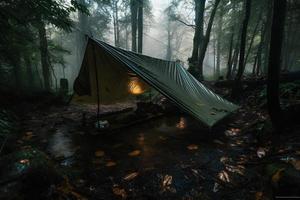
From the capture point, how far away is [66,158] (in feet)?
11.2

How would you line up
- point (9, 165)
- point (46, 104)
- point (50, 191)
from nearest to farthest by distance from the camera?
point (50, 191), point (9, 165), point (46, 104)

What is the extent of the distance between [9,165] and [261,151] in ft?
12.1

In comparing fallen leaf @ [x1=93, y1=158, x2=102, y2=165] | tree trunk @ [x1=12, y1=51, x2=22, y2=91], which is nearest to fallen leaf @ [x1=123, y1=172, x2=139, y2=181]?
fallen leaf @ [x1=93, y1=158, x2=102, y2=165]

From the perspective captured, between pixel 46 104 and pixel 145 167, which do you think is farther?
pixel 46 104

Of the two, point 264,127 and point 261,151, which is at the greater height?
point 264,127

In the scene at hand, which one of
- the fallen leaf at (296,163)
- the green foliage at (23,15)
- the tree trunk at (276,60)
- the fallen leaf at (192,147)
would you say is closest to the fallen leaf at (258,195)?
the fallen leaf at (296,163)

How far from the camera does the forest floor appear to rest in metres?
2.26

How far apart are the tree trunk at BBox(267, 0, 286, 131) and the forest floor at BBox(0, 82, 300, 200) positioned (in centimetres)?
24

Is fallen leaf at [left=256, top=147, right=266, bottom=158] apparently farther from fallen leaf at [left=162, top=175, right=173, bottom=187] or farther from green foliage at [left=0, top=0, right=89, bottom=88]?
green foliage at [left=0, top=0, right=89, bottom=88]

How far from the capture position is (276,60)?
3.88m

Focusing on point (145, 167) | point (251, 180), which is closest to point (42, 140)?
point (145, 167)

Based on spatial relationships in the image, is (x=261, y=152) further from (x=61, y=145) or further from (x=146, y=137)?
(x=61, y=145)

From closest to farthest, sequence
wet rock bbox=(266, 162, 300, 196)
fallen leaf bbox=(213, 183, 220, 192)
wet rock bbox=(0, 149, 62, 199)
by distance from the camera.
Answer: wet rock bbox=(0, 149, 62, 199) < wet rock bbox=(266, 162, 300, 196) < fallen leaf bbox=(213, 183, 220, 192)

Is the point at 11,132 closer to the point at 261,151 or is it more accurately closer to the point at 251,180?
the point at 251,180
